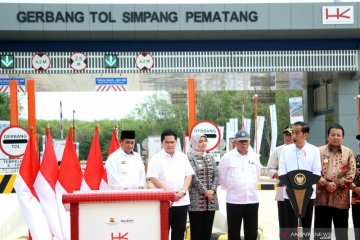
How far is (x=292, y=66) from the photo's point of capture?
1647cm

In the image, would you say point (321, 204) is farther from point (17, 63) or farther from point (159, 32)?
point (17, 63)

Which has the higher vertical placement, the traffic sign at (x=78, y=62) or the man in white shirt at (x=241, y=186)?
the traffic sign at (x=78, y=62)

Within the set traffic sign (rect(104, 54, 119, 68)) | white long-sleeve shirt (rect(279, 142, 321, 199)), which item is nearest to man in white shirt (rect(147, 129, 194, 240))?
white long-sleeve shirt (rect(279, 142, 321, 199))

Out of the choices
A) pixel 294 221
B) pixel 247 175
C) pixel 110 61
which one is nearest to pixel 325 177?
pixel 294 221

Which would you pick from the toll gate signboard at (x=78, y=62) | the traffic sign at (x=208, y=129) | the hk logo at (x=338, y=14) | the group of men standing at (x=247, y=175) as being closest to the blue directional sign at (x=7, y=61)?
the toll gate signboard at (x=78, y=62)

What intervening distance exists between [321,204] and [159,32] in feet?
27.9

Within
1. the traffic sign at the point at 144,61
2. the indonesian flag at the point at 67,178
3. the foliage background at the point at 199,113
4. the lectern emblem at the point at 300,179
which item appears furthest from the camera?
the foliage background at the point at 199,113

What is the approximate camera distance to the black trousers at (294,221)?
25.6 feet

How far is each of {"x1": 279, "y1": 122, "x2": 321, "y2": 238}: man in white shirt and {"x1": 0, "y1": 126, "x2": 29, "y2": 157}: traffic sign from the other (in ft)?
20.5

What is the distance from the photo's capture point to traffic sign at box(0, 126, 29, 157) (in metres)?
12.8

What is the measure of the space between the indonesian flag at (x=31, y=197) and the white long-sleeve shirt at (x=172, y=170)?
1287mm

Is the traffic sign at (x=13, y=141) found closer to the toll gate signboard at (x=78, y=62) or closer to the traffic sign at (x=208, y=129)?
the traffic sign at (x=208, y=129)

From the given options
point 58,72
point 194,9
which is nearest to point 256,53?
point 194,9

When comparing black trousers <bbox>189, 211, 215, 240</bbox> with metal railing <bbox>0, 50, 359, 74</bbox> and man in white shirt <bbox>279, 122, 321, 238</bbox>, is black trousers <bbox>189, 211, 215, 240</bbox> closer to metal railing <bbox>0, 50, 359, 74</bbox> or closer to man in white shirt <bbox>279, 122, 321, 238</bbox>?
man in white shirt <bbox>279, 122, 321, 238</bbox>
